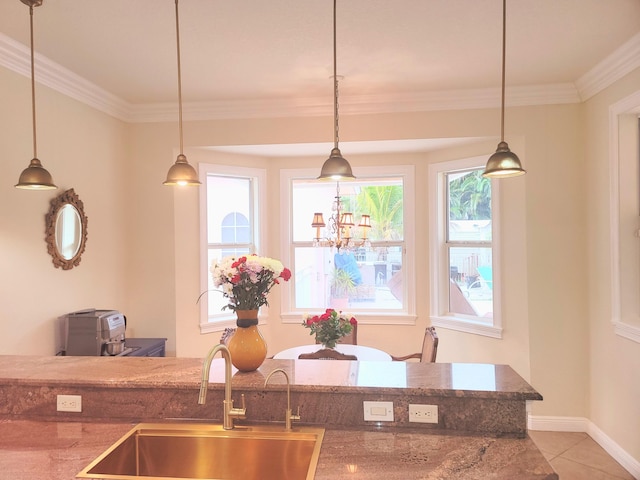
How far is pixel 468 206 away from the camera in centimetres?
430

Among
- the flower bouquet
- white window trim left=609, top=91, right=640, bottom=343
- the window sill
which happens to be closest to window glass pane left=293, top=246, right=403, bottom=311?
the window sill

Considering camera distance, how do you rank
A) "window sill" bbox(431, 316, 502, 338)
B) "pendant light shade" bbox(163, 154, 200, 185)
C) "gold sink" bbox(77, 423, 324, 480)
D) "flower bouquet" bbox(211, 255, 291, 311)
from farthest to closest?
"window sill" bbox(431, 316, 502, 338) → "pendant light shade" bbox(163, 154, 200, 185) → "flower bouquet" bbox(211, 255, 291, 311) → "gold sink" bbox(77, 423, 324, 480)

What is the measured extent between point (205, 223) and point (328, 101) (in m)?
1.58

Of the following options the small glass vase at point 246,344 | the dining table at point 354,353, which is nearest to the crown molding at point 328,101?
the dining table at point 354,353

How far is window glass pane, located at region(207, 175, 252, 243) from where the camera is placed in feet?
14.7

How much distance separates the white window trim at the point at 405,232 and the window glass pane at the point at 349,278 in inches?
3.9

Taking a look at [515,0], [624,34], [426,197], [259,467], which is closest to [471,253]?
[426,197]

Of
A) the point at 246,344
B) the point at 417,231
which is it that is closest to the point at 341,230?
the point at 417,231

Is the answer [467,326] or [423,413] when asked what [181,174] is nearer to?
[423,413]

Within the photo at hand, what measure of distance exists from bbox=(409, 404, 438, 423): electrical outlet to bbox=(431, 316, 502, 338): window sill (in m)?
2.50

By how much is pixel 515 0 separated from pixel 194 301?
11.1 ft

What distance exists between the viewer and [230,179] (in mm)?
4613

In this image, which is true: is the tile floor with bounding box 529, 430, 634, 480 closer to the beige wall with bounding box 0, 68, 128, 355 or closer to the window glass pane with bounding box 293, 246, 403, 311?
the window glass pane with bounding box 293, 246, 403, 311

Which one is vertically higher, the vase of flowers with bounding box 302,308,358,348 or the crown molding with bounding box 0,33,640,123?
the crown molding with bounding box 0,33,640,123
